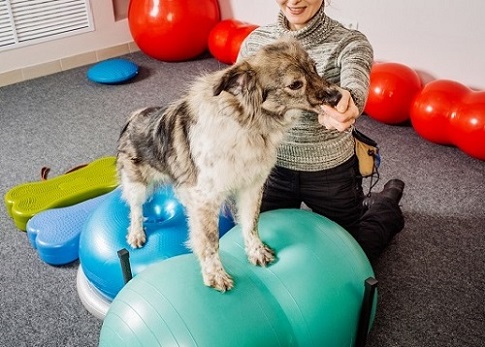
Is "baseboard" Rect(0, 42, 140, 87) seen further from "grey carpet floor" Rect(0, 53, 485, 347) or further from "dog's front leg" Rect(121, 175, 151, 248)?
"dog's front leg" Rect(121, 175, 151, 248)

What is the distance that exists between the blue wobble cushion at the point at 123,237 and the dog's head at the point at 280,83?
749 mm

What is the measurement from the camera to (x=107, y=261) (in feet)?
6.45


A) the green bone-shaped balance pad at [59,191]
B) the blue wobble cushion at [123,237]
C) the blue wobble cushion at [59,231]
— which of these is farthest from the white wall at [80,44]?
the blue wobble cushion at [123,237]

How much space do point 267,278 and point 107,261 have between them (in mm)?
712

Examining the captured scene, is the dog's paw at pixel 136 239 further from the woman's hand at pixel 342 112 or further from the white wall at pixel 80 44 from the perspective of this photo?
the white wall at pixel 80 44

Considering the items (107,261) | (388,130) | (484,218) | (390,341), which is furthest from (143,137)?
(388,130)

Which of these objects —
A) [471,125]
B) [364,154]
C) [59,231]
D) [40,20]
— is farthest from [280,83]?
[40,20]

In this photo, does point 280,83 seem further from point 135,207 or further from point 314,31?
point 135,207

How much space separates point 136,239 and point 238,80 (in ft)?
2.86

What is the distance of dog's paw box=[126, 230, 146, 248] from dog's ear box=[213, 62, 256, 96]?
0.82 meters

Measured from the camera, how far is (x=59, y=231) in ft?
7.82

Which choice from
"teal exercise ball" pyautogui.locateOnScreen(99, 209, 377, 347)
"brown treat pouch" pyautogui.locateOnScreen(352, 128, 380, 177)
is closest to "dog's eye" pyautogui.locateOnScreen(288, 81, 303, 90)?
"teal exercise ball" pyautogui.locateOnScreen(99, 209, 377, 347)

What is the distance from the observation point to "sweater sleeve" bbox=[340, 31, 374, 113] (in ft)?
5.04

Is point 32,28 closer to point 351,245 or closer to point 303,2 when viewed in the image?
point 303,2
